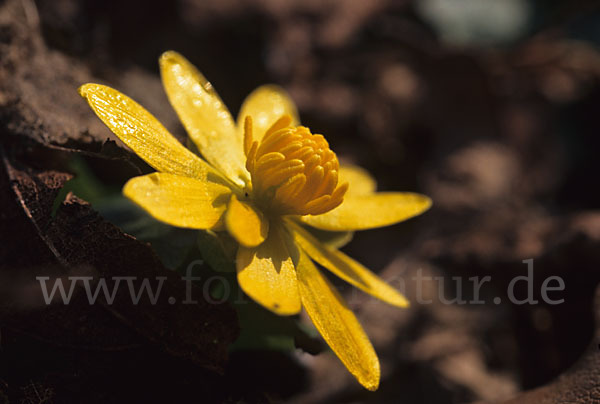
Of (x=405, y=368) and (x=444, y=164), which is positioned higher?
(x=444, y=164)

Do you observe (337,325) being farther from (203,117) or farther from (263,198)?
(203,117)

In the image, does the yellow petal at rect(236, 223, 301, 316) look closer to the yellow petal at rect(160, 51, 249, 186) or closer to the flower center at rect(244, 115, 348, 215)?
the flower center at rect(244, 115, 348, 215)

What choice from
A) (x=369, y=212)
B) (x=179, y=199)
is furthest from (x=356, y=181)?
(x=179, y=199)

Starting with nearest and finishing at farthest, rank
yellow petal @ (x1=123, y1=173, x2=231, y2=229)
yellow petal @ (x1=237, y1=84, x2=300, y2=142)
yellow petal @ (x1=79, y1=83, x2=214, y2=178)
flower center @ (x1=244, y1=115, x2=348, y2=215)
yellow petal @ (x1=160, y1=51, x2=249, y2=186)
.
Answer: yellow petal @ (x1=123, y1=173, x2=231, y2=229), yellow petal @ (x1=79, y1=83, x2=214, y2=178), flower center @ (x1=244, y1=115, x2=348, y2=215), yellow petal @ (x1=160, y1=51, x2=249, y2=186), yellow petal @ (x1=237, y1=84, x2=300, y2=142)

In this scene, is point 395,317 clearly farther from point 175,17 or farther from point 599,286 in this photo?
point 175,17

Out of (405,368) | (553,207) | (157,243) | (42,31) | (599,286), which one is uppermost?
(42,31)

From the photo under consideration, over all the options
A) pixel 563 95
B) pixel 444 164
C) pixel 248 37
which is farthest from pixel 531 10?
pixel 248 37

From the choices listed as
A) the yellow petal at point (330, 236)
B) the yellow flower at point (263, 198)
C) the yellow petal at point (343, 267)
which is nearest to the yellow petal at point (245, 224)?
the yellow flower at point (263, 198)

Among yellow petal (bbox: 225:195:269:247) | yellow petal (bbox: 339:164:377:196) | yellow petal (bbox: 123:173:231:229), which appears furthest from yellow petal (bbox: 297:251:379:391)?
yellow petal (bbox: 339:164:377:196)
